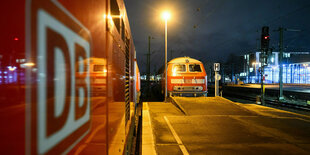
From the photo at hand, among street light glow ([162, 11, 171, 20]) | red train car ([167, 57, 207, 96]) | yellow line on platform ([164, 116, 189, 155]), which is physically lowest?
yellow line on platform ([164, 116, 189, 155])

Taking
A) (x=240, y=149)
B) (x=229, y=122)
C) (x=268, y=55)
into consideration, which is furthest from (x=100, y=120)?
(x=268, y=55)

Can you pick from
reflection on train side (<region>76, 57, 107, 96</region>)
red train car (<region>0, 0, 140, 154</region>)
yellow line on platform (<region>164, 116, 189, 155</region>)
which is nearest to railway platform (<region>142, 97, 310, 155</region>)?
yellow line on platform (<region>164, 116, 189, 155</region>)

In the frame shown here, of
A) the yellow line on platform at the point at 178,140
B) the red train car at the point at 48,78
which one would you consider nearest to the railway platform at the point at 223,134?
the yellow line on platform at the point at 178,140

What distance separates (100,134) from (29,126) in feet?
2.33

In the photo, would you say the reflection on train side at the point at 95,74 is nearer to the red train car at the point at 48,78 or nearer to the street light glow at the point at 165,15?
the red train car at the point at 48,78

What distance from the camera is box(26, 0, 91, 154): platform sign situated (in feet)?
2.31

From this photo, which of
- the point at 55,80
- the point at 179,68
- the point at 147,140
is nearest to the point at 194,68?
the point at 179,68

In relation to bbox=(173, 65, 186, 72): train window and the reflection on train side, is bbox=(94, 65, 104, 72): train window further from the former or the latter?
bbox=(173, 65, 186, 72): train window

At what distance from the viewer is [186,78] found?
34.7ft

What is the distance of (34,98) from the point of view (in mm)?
693

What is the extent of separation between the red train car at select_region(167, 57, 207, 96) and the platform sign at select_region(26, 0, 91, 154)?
966cm

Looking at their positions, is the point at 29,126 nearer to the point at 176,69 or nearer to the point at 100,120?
→ the point at 100,120

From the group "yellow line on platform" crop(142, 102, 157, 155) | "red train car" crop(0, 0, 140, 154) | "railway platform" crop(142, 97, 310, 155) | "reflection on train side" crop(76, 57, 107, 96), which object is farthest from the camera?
"railway platform" crop(142, 97, 310, 155)

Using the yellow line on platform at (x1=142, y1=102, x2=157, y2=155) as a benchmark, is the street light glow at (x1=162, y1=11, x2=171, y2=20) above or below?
above
